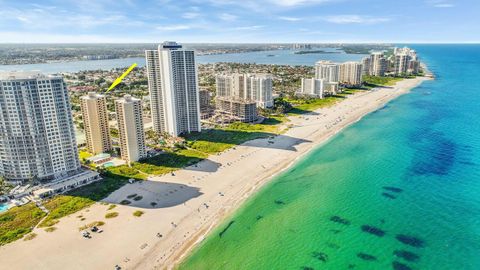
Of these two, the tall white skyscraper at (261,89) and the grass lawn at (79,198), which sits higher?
the tall white skyscraper at (261,89)

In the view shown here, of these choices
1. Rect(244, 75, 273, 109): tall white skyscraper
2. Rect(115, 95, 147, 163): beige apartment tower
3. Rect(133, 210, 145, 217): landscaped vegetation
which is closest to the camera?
Rect(133, 210, 145, 217): landscaped vegetation

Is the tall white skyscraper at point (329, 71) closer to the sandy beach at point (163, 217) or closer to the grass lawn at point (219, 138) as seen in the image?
the grass lawn at point (219, 138)

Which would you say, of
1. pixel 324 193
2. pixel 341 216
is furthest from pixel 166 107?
pixel 341 216

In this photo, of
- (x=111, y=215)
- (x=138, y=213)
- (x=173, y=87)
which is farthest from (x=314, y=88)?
(x=111, y=215)

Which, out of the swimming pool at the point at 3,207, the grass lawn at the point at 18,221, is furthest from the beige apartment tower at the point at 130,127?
the swimming pool at the point at 3,207

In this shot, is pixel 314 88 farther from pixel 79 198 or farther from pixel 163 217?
pixel 79 198

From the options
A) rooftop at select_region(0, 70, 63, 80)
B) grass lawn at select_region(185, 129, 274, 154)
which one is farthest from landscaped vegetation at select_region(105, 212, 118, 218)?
grass lawn at select_region(185, 129, 274, 154)

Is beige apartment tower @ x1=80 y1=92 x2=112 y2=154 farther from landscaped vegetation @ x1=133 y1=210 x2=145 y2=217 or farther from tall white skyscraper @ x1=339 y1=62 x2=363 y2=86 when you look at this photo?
tall white skyscraper @ x1=339 y1=62 x2=363 y2=86
